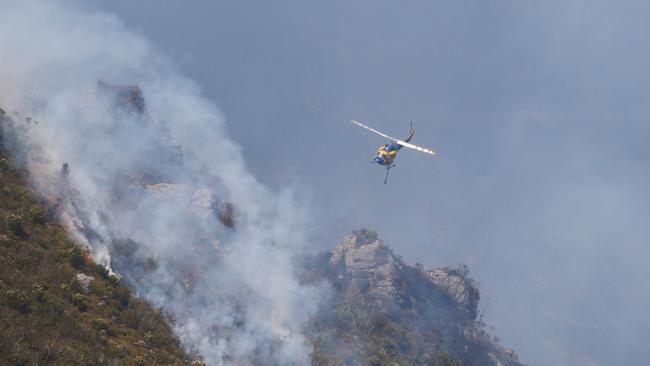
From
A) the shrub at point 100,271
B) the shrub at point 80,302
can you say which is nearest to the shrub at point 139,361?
the shrub at point 80,302

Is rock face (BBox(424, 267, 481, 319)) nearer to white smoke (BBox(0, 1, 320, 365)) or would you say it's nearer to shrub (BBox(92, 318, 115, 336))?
white smoke (BBox(0, 1, 320, 365))

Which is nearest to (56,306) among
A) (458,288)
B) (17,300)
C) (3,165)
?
(17,300)

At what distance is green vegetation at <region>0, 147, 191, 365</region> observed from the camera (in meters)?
40.3

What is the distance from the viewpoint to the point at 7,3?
119 metres

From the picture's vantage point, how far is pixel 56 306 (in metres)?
45.5

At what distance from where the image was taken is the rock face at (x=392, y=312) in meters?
118

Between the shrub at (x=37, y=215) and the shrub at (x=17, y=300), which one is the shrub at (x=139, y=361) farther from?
the shrub at (x=37, y=215)

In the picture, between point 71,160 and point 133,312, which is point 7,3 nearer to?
point 71,160

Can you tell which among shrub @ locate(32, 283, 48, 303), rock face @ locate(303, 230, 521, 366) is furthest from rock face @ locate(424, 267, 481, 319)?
shrub @ locate(32, 283, 48, 303)

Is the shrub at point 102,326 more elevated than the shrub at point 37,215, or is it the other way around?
the shrub at point 37,215

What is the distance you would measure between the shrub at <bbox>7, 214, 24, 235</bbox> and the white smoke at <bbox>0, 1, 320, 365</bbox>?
1329cm

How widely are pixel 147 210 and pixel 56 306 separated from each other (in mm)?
53702

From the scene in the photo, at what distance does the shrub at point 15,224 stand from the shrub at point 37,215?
12.4 feet

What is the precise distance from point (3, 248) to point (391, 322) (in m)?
98.3
